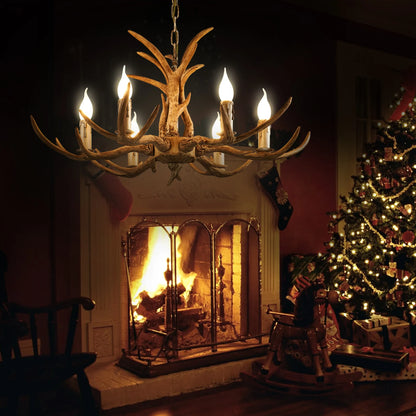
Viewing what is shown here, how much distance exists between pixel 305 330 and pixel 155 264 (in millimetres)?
1092

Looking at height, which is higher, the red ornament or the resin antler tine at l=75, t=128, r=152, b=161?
the resin antler tine at l=75, t=128, r=152, b=161

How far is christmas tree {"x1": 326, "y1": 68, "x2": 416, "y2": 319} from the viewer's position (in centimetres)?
413

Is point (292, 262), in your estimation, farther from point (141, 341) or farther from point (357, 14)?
point (357, 14)

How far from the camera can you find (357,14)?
5109 millimetres

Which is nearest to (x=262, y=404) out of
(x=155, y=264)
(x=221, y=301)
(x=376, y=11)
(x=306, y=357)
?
(x=306, y=357)

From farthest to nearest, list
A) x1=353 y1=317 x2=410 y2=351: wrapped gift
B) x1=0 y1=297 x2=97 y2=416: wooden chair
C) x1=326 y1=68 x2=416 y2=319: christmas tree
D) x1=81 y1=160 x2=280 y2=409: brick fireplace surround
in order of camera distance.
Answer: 1. x1=326 y1=68 x2=416 y2=319: christmas tree
2. x1=353 y1=317 x2=410 y2=351: wrapped gift
3. x1=81 y1=160 x2=280 y2=409: brick fireplace surround
4. x1=0 y1=297 x2=97 y2=416: wooden chair

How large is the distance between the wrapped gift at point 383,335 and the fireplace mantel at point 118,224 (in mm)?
1245

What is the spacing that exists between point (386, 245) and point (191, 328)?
66.4 inches

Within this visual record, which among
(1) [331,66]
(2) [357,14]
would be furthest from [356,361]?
(2) [357,14]

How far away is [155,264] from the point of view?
3.66m

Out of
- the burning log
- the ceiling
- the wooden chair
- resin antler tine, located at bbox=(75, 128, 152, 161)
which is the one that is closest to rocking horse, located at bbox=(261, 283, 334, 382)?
the burning log

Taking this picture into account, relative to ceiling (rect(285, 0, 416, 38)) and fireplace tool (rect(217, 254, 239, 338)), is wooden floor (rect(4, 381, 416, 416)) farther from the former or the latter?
ceiling (rect(285, 0, 416, 38))

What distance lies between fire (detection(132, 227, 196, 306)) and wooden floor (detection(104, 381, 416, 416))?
73 centimetres

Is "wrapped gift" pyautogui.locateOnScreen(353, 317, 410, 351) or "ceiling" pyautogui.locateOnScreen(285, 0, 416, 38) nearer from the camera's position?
"wrapped gift" pyautogui.locateOnScreen(353, 317, 410, 351)
